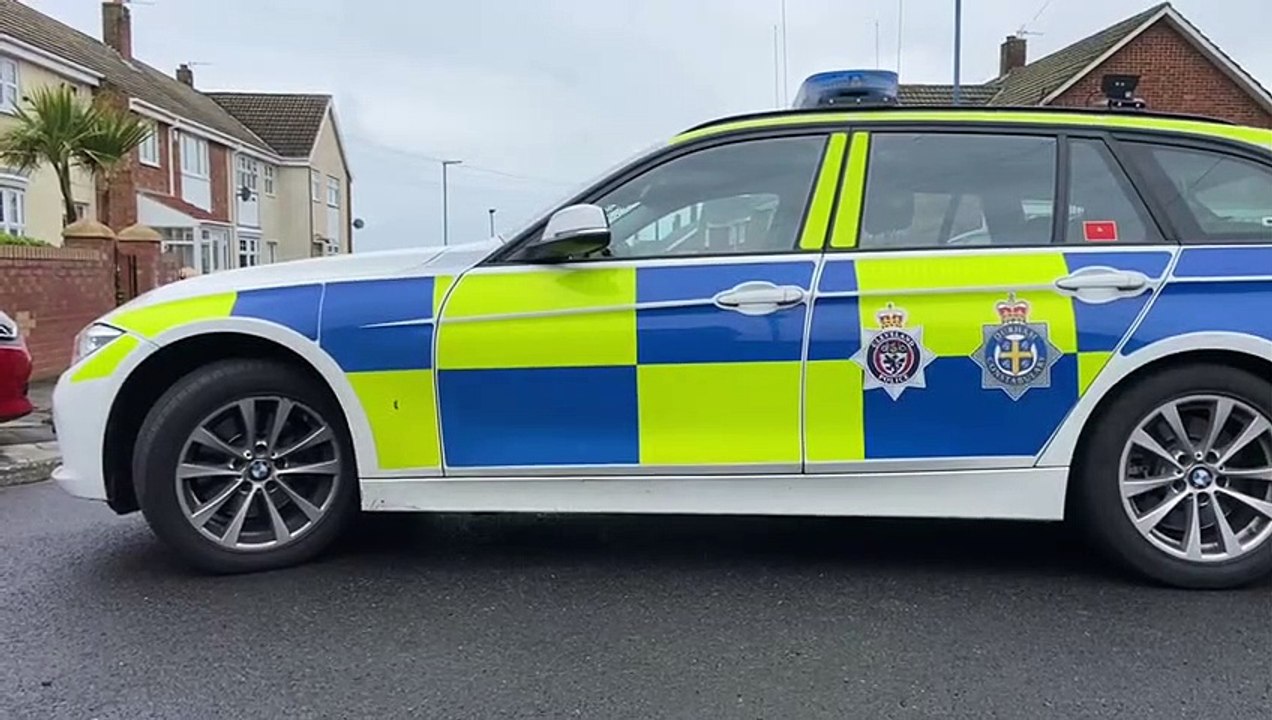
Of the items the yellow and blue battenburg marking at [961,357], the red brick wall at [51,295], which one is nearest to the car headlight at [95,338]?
the yellow and blue battenburg marking at [961,357]

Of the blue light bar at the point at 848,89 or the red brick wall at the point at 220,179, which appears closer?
the blue light bar at the point at 848,89

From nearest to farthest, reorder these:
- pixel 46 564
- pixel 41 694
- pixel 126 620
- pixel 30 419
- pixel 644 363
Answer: pixel 41 694 < pixel 126 620 < pixel 644 363 < pixel 46 564 < pixel 30 419

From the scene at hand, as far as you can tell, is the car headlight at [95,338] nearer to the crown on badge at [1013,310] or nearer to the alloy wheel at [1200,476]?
the crown on badge at [1013,310]

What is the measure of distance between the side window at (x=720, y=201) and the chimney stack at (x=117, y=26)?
3448 centimetres

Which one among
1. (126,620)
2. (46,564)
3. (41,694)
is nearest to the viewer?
(41,694)

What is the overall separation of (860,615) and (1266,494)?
4.91ft

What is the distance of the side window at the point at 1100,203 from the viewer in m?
3.43

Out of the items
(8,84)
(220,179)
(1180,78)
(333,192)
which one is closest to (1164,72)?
(1180,78)

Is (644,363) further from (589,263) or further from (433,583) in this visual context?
(433,583)

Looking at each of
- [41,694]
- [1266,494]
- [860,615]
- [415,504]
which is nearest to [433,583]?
[415,504]

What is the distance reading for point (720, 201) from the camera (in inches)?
140

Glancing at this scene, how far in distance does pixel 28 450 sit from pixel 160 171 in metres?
26.4

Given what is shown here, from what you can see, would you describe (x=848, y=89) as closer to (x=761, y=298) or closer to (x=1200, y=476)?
(x=761, y=298)

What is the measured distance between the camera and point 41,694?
2.62 m
